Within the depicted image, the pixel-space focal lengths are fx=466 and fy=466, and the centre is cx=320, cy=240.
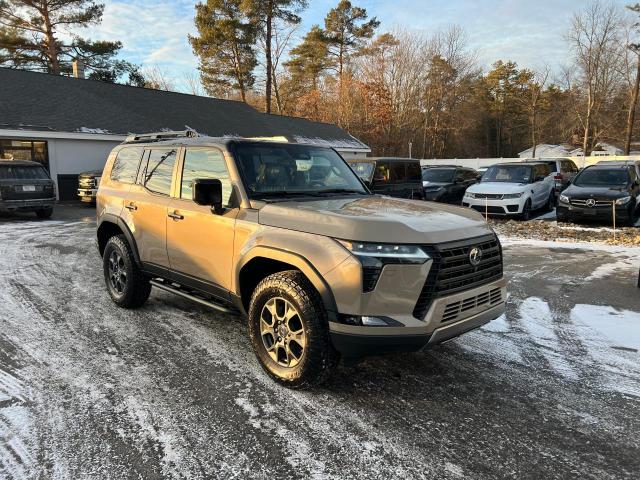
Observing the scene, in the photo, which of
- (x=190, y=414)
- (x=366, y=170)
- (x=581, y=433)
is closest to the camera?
(x=581, y=433)

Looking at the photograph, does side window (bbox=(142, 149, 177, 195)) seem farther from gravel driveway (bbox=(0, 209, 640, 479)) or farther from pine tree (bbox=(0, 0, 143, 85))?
pine tree (bbox=(0, 0, 143, 85))

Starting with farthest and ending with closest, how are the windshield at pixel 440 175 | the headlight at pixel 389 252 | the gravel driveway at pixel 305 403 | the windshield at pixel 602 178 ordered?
1. the windshield at pixel 440 175
2. the windshield at pixel 602 178
3. the headlight at pixel 389 252
4. the gravel driveway at pixel 305 403

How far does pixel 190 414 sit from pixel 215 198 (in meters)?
1.68

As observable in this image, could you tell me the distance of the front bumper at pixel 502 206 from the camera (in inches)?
523

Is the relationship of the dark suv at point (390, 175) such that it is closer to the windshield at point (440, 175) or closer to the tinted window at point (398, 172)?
the tinted window at point (398, 172)

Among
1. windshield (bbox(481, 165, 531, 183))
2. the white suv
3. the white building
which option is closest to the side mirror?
the white suv

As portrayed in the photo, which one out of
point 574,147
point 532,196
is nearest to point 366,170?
point 532,196

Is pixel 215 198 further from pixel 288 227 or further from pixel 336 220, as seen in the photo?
pixel 336 220

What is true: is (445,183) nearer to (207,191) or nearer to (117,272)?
(117,272)

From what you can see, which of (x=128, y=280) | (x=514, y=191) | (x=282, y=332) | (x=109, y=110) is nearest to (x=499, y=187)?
(x=514, y=191)

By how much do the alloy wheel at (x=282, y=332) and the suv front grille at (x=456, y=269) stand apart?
2.94ft

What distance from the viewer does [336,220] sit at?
10.8 feet

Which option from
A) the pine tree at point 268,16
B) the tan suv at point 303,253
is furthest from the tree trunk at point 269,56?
the tan suv at point 303,253

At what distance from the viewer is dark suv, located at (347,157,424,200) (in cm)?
1288
